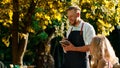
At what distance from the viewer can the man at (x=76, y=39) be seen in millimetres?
7805

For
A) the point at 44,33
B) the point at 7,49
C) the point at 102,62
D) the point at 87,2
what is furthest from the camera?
the point at 7,49

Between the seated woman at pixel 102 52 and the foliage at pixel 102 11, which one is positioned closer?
the seated woman at pixel 102 52

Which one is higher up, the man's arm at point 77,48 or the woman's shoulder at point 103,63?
the man's arm at point 77,48

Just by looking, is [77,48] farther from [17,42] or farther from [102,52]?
[17,42]

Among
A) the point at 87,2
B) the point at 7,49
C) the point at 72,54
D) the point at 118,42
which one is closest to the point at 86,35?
the point at 72,54

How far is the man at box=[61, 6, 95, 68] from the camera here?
780 centimetres

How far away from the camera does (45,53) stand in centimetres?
3212

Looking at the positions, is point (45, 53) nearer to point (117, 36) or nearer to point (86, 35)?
point (117, 36)

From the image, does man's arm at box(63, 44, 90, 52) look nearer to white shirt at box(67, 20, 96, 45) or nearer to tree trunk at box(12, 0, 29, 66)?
white shirt at box(67, 20, 96, 45)

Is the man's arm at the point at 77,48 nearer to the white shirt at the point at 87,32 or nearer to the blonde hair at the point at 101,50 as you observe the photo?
the white shirt at the point at 87,32

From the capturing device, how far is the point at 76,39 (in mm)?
7918

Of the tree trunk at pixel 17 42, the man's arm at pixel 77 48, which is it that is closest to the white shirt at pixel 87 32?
the man's arm at pixel 77 48

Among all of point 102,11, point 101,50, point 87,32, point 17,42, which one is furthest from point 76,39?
point 102,11

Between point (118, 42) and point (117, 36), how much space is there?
565 mm
